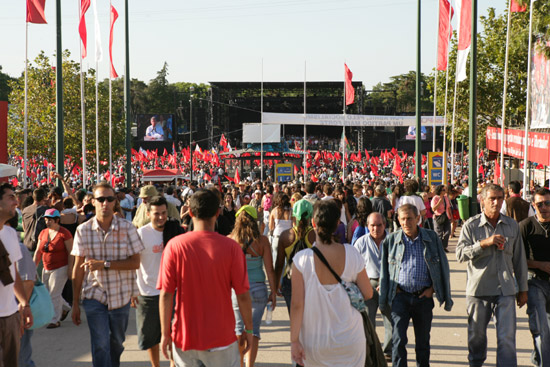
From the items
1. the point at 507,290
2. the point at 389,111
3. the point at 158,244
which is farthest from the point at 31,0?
the point at 389,111

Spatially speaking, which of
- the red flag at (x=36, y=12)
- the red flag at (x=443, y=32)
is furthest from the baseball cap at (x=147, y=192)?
the red flag at (x=443, y=32)

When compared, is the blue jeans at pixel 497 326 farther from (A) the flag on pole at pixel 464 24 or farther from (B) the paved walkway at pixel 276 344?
(A) the flag on pole at pixel 464 24

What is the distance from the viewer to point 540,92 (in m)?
23.3

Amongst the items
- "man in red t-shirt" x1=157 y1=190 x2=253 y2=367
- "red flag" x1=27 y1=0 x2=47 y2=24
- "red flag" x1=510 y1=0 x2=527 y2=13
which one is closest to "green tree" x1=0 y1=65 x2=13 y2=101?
"red flag" x1=27 y1=0 x2=47 y2=24

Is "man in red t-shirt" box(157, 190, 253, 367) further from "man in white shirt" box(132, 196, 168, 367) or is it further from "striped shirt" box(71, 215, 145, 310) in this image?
"man in white shirt" box(132, 196, 168, 367)

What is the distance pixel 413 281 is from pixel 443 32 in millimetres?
21023

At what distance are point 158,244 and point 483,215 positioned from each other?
2.82 metres

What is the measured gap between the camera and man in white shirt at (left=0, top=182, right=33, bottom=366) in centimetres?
508

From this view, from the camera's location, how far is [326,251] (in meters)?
4.59

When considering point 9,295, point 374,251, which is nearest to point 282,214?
point 374,251

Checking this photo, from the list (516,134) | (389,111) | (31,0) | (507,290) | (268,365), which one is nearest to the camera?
(507,290)

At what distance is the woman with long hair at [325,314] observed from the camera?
4.52 meters

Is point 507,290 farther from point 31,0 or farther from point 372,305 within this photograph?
point 31,0

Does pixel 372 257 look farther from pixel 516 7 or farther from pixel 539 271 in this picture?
pixel 516 7
